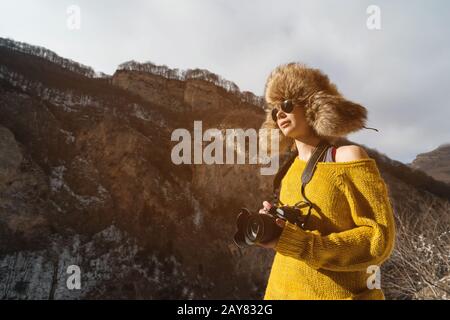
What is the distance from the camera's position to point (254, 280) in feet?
50.5

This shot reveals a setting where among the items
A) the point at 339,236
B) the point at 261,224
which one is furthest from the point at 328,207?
the point at 261,224

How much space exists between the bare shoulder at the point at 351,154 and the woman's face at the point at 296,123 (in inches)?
7.1

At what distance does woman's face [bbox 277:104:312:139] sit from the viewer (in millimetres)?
1336

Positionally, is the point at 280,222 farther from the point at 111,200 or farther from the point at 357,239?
the point at 111,200

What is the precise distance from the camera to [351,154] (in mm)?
1177

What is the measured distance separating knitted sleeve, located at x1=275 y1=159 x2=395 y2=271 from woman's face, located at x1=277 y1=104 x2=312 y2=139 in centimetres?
30

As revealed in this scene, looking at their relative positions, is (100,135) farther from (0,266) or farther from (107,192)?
(0,266)

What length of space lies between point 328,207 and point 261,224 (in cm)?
25

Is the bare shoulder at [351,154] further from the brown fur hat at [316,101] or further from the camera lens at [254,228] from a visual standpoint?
the camera lens at [254,228]

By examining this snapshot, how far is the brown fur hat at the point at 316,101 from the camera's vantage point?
1222 millimetres

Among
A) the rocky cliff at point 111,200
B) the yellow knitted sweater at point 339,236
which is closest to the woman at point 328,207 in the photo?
the yellow knitted sweater at point 339,236

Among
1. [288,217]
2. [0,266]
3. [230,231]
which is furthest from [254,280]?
[288,217]

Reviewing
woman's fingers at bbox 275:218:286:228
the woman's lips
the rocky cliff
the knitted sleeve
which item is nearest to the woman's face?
the woman's lips

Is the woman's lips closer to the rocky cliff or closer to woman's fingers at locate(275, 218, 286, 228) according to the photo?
woman's fingers at locate(275, 218, 286, 228)
